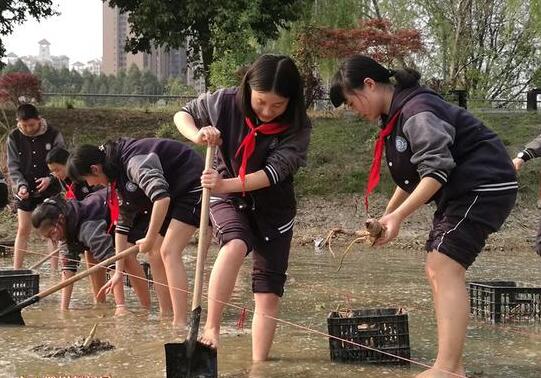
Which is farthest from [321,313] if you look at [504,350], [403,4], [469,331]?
[403,4]

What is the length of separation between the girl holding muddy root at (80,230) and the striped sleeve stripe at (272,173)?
2315 millimetres

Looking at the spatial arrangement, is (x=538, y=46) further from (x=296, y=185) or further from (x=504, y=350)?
(x=504, y=350)

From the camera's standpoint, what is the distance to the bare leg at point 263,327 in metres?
4.91

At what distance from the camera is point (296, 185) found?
52.0 ft

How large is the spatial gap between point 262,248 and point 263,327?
45cm

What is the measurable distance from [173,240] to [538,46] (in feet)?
84.2

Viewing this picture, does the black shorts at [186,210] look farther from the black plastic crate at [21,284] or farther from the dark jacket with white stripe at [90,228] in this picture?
the black plastic crate at [21,284]

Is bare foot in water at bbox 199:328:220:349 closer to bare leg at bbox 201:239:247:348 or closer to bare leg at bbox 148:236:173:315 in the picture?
bare leg at bbox 201:239:247:348

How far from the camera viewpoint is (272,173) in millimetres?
4703

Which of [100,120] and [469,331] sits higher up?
[100,120]

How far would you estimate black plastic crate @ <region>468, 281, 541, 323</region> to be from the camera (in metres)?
6.23

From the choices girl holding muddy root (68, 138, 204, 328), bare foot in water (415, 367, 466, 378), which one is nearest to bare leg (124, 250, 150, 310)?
girl holding muddy root (68, 138, 204, 328)

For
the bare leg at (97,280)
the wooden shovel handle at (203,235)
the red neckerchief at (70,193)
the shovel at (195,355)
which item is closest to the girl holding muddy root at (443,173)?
the wooden shovel handle at (203,235)

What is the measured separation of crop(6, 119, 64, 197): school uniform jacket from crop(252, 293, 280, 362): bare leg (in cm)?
457
